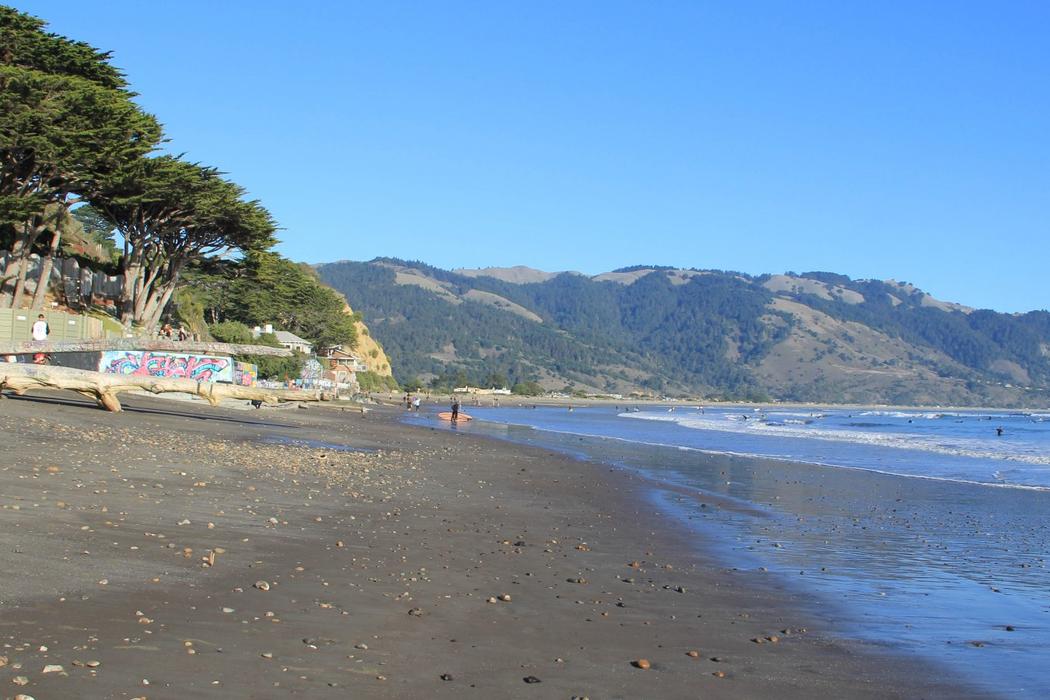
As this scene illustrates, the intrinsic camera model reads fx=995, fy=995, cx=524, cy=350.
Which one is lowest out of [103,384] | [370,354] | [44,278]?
[103,384]

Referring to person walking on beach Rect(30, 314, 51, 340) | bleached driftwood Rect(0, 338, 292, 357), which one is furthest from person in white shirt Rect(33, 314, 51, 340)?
bleached driftwood Rect(0, 338, 292, 357)

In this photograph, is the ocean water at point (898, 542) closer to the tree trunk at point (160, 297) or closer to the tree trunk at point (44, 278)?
the tree trunk at point (44, 278)

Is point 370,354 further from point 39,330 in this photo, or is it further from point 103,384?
point 103,384

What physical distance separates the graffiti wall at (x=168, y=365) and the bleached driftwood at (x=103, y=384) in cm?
931

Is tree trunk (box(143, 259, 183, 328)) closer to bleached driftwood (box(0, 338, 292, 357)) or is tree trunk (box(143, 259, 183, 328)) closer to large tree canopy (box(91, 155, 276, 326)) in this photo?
large tree canopy (box(91, 155, 276, 326))

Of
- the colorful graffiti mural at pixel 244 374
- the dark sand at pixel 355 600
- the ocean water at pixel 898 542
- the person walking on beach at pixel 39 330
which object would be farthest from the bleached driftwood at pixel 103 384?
the colorful graffiti mural at pixel 244 374

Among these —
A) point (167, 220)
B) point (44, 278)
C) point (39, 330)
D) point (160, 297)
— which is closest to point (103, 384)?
point (39, 330)

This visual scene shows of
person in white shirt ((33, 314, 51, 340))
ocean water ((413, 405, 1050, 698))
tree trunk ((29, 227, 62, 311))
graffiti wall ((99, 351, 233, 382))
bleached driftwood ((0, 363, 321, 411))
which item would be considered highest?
tree trunk ((29, 227, 62, 311))

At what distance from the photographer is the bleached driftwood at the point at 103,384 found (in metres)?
20.8

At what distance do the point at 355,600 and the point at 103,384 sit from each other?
54.8 feet

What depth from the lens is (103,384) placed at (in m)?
22.5

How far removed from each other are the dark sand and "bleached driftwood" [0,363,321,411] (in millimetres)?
6005

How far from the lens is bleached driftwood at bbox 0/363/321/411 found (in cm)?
2077

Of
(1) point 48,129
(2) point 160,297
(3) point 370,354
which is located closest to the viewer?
(1) point 48,129
